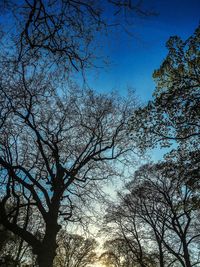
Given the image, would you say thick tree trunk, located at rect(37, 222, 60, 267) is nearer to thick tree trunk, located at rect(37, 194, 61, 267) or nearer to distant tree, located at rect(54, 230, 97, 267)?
thick tree trunk, located at rect(37, 194, 61, 267)

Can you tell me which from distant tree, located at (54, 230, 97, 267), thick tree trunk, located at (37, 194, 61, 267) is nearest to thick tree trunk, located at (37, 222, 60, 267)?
thick tree trunk, located at (37, 194, 61, 267)

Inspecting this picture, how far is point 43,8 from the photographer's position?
3.88 metres

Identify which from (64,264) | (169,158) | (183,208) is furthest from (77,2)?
(64,264)

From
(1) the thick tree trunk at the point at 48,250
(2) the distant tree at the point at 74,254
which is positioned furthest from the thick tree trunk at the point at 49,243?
(2) the distant tree at the point at 74,254

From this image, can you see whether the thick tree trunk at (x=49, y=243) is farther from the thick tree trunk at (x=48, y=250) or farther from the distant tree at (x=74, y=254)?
the distant tree at (x=74, y=254)

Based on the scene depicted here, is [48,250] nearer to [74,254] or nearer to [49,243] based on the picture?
[49,243]

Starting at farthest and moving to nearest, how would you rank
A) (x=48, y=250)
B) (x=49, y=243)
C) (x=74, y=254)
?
(x=74, y=254), (x=49, y=243), (x=48, y=250)

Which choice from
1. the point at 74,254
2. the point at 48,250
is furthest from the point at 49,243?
the point at 74,254

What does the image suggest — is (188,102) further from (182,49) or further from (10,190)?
(10,190)

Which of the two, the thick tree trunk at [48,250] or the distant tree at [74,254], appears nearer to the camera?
Answer: the thick tree trunk at [48,250]

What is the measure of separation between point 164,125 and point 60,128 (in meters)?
5.98

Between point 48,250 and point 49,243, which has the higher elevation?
point 49,243

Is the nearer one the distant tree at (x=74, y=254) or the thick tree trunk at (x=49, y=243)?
the thick tree trunk at (x=49, y=243)

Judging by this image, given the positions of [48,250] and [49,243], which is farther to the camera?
→ [49,243]
